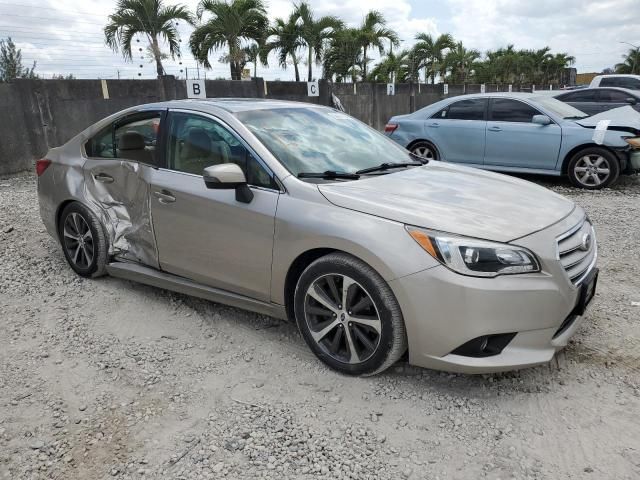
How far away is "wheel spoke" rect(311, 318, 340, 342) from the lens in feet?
10.2

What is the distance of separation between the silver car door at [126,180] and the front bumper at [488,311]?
7.11 feet

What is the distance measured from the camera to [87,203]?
178 inches

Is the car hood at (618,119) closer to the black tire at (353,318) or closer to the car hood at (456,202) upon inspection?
the car hood at (456,202)

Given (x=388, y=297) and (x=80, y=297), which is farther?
(x=80, y=297)

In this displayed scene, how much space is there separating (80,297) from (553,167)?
283 inches

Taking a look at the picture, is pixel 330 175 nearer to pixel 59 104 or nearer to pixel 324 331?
pixel 324 331

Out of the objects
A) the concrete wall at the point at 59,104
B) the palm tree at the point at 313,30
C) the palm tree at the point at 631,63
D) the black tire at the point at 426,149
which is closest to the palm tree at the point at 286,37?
the palm tree at the point at 313,30

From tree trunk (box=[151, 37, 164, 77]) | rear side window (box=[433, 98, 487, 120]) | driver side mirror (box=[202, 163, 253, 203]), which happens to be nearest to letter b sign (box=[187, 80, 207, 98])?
rear side window (box=[433, 98, 487, 120])

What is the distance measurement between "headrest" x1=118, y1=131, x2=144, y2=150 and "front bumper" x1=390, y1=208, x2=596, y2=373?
2.49 m

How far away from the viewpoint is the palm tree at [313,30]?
23766 mm

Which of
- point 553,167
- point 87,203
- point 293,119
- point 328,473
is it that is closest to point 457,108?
point 553,167

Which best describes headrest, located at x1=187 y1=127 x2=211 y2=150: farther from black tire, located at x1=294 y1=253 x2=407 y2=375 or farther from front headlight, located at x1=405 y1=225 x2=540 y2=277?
front headlight, located at x1=405 y1=225 x2=540 y2=277

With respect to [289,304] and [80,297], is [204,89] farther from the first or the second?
[289,304]

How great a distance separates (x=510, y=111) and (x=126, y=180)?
22.3ft
